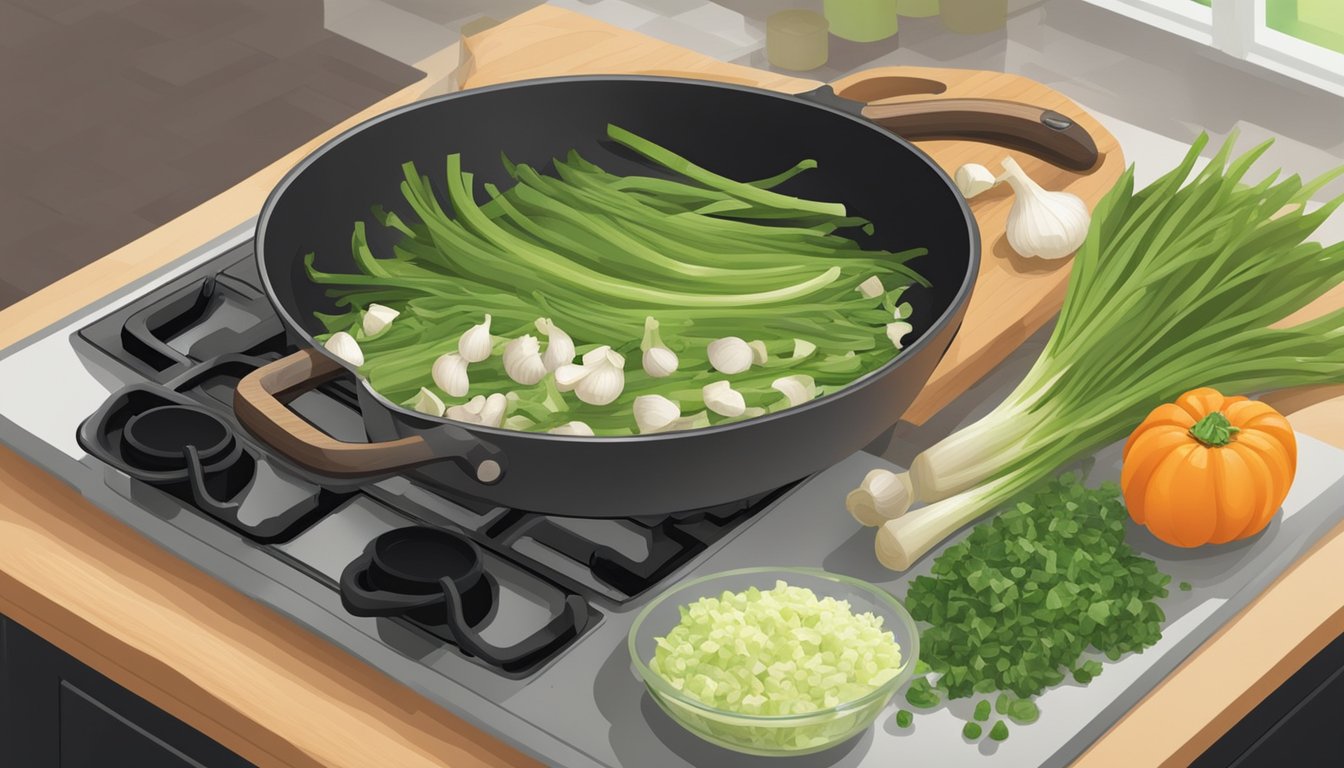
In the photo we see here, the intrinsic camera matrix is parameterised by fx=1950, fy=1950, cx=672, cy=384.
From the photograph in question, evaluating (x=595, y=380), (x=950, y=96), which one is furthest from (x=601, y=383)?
(x=950, y=96)

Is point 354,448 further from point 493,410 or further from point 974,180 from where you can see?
point 974,180

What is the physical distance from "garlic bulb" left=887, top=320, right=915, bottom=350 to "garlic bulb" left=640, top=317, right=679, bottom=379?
0.68 feet

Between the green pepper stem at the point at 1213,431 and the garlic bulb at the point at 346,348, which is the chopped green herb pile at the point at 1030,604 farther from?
the garlic bulb at the point at 346,348

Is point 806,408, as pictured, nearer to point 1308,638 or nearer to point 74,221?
point 1308,638

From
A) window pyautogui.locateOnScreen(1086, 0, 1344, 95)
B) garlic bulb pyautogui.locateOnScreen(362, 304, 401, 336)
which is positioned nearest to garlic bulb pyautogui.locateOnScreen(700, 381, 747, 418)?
garlic bulb pyautogui.locateOnScreen(362, 304, 401, 336)

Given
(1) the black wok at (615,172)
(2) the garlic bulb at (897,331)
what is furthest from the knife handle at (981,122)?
(2) the garlic bulb at (897,331)

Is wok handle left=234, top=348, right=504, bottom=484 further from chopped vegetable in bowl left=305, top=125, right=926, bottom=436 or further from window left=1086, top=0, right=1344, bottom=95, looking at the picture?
window left=1086, top=0, right=1344, bottom=95

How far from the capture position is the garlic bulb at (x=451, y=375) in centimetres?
171

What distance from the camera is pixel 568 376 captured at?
5.52 feet

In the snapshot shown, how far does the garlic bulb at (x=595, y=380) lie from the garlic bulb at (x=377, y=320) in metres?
0.20

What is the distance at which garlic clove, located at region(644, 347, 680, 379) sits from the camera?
172 centimetres

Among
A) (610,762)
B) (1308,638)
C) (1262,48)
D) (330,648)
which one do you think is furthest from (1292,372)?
(1262,48)

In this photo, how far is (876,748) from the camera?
1499 mm

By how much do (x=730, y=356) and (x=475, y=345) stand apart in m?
0.23
